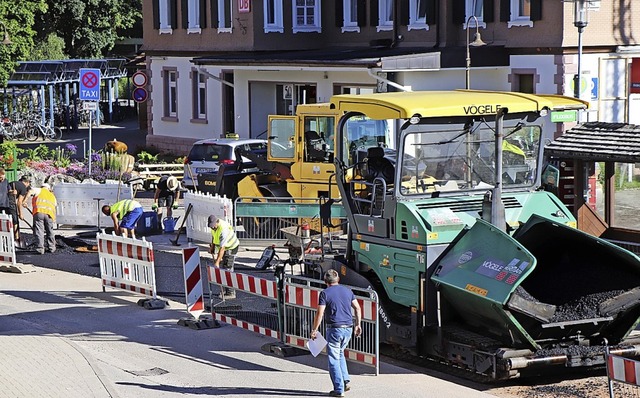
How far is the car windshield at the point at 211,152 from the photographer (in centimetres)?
2974

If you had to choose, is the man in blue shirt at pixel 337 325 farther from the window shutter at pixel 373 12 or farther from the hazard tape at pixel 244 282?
the window shutter at pixel 373 12

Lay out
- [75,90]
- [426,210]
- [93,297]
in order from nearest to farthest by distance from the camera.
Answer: [426,210], [93,297], [75,90]

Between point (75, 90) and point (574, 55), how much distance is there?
33.6 metres

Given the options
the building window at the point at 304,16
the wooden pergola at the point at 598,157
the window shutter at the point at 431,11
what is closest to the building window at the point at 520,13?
the window shutter at the point at 431,11

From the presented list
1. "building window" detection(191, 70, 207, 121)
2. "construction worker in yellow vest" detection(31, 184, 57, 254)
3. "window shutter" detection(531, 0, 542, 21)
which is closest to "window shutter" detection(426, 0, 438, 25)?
"window shutter" detection(531, 0, 542, 21)

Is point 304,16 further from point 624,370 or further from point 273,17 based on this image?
point 624,370

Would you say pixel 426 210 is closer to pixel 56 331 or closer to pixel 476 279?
pixel 476 279

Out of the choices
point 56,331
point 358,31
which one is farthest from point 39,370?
point 358,31

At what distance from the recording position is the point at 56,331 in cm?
1672

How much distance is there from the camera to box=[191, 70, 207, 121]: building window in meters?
41.0

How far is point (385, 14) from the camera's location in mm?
36438

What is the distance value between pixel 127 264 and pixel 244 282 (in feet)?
12.2

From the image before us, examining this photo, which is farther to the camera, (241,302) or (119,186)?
(119,186)

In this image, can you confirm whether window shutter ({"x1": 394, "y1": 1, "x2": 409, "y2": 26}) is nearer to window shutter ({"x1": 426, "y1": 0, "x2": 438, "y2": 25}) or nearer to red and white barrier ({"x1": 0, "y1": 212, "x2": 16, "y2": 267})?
window shutter ({"x1": 426, "y1": 0, "x2": 438, "y2": 25})
